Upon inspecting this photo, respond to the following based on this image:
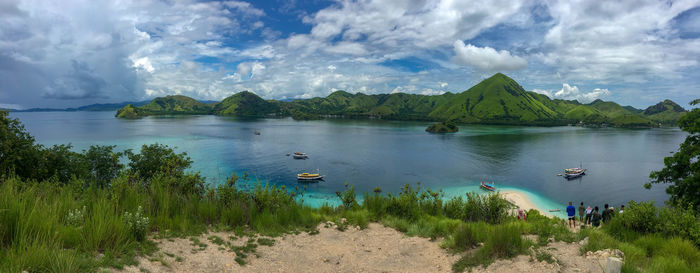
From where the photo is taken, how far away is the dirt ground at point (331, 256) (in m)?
9.17

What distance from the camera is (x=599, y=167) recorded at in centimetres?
8056

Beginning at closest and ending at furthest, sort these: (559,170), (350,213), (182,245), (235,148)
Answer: (182,245) < (350,213) < (559,170) < (235,148)

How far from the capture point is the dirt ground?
917cm

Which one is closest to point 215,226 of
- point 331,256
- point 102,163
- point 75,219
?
point 75,219

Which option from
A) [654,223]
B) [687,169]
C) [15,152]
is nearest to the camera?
[654,223]

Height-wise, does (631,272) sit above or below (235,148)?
above

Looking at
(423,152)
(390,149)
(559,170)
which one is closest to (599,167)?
(559,170)

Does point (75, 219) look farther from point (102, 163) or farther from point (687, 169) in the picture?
point (687, 169)

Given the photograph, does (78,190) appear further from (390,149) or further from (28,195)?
(390,149)

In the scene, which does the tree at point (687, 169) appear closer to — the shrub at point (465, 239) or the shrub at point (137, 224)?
the shrub at point (465, 239)

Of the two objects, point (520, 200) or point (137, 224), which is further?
point (520, 200)

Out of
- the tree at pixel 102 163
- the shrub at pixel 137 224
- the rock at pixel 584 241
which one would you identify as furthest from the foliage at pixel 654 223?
the tree at pixel 102 163

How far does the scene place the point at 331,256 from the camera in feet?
37.3

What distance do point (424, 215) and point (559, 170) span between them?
78.6m
